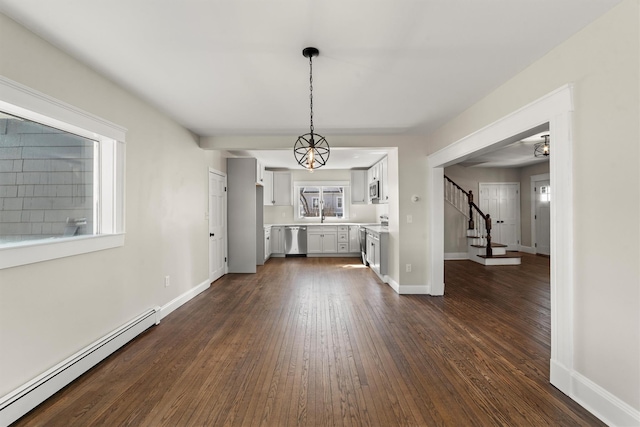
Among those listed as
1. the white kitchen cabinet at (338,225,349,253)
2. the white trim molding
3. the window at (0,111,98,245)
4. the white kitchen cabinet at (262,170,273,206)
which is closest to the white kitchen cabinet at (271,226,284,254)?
the white kitchen cabinet at (262,170,273,206)

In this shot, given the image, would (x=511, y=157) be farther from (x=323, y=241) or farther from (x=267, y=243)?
(x=267, y=243)

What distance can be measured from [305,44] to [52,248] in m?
2.27

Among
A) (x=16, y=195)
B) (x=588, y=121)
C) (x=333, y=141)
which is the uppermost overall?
(x=333, y=141)

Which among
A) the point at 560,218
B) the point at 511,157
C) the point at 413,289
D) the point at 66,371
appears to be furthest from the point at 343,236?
the point at 66,371

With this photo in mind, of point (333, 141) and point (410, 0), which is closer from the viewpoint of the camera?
point (410, 0)

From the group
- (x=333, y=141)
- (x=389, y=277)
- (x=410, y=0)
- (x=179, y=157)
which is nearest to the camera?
(x=410, y=0)

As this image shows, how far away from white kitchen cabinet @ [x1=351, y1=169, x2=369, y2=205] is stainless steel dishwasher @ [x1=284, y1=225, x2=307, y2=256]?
5.28 ft

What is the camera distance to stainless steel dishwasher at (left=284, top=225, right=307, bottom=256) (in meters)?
8.16

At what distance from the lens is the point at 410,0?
167 centimetres

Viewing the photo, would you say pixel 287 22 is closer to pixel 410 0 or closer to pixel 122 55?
pixel 410 0

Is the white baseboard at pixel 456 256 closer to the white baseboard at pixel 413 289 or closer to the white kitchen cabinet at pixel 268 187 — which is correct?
the white baseboard at pixel 413 289

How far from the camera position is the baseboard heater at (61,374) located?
5.98 ft

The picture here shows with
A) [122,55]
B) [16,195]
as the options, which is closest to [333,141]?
[122,55]

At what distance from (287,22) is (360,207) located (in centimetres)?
701
